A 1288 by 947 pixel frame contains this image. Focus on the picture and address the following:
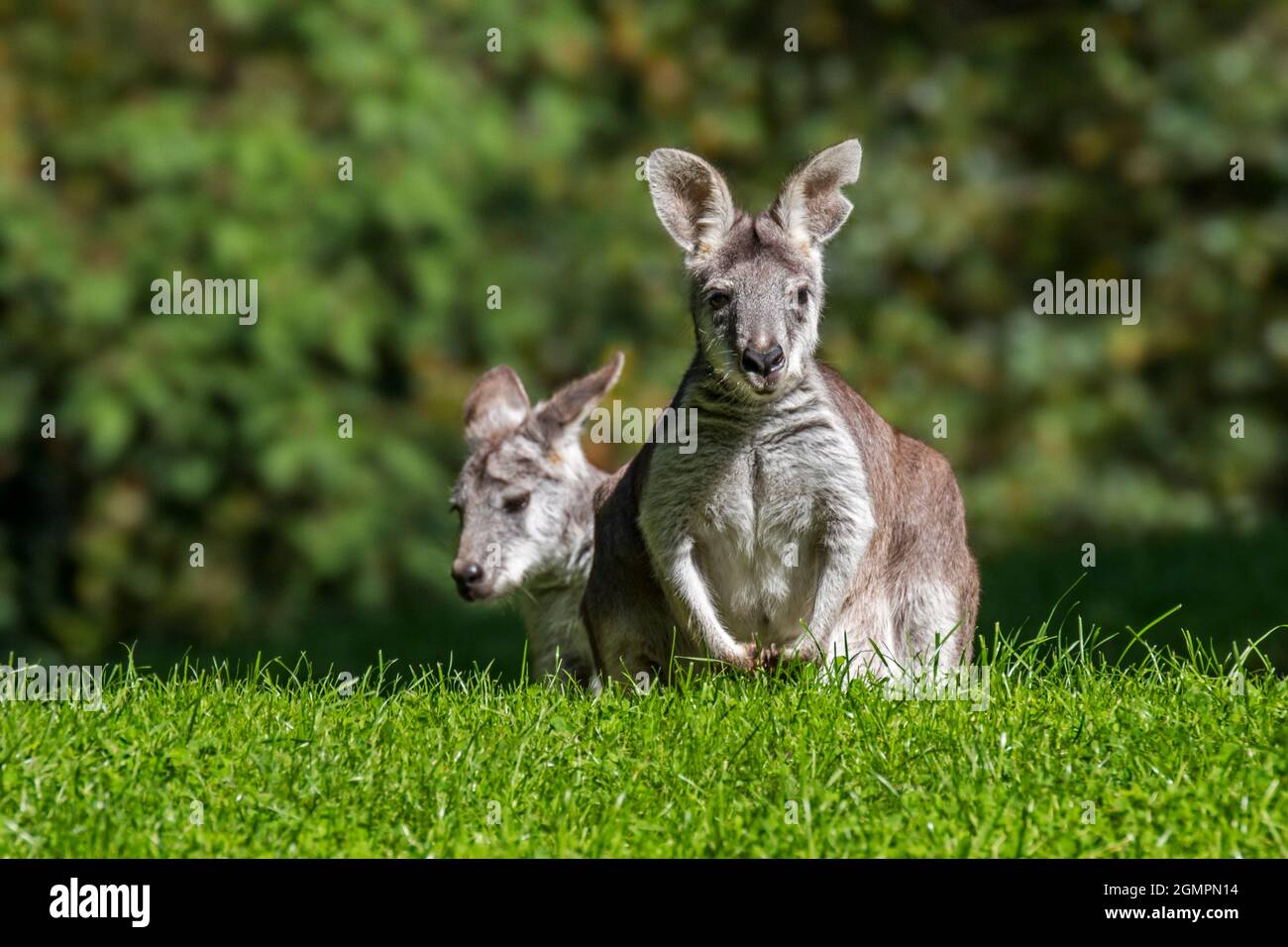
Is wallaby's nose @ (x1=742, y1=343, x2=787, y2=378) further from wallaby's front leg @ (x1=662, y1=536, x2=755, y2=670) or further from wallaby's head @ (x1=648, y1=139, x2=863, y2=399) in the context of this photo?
wallaby's front leg @ (x1=662, y1=536, x2=755, y2=670)

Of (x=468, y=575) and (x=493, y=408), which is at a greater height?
(x=493, y=408)

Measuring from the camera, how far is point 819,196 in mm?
5848

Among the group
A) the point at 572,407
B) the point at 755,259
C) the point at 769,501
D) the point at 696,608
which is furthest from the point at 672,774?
the point at 572,407

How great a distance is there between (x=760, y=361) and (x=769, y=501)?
0.53 m

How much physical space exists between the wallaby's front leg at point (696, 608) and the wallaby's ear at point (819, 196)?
1147 millimetres

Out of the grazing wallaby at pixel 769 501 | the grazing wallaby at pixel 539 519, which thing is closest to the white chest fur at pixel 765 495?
the grazing wallaby at pixel 769 501

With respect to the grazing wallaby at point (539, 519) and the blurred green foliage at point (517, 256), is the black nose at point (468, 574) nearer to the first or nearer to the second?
the grazing wallaby at point (539, 519)

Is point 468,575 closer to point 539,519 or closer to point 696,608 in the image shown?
point 539,519

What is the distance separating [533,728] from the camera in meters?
4.80

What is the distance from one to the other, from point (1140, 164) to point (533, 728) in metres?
8.80

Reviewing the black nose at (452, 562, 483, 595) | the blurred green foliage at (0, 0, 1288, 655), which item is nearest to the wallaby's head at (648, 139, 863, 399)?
the black nose at (452, 562, 483, 595)

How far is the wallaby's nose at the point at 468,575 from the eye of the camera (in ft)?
22.1
